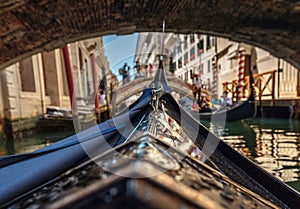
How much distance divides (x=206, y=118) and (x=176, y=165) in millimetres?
3269

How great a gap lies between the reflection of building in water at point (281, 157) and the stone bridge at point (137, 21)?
1.38m

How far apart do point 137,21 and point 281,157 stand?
1.94 metres

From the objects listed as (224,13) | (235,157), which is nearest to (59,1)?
(224,13)

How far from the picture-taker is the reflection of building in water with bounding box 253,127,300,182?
1.05 metres

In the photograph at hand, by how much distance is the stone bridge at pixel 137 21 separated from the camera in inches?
69.6

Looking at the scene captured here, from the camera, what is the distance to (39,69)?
139 inches

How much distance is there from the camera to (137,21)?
7.50ft

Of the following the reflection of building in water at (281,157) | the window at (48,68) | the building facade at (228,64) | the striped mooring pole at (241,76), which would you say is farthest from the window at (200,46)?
the reflection of building in water at (281,157)

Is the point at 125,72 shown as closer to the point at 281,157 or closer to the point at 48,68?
the point at 281,157

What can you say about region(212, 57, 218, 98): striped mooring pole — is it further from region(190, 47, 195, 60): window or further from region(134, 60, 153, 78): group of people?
region(134, 60, 153, 78): group of people

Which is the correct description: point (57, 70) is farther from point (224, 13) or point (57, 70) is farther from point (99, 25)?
point (224, 13)

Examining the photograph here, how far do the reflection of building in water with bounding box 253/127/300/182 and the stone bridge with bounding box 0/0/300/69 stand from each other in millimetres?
1378

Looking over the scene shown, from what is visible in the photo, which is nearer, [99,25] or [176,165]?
[176,165]

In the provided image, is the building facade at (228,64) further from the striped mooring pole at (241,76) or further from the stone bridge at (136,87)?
the stone bridge at (136,87)
